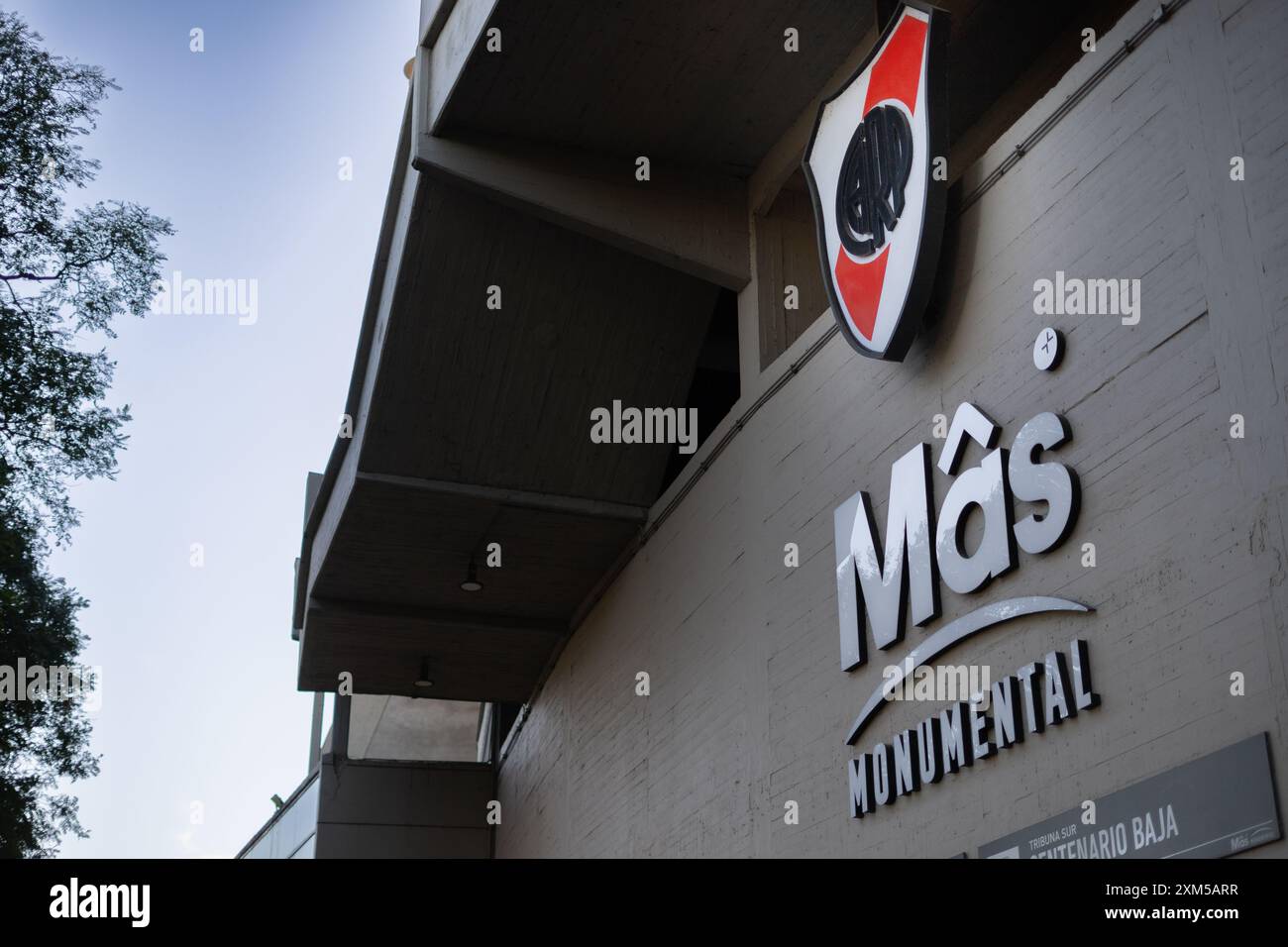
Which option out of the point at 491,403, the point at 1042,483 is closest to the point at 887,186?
the point at 1042,483

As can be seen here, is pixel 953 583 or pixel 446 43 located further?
pixel 446 43

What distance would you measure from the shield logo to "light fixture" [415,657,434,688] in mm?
9708

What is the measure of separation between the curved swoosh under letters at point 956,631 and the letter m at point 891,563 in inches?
6.1

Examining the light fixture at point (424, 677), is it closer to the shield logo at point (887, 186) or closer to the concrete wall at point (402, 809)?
the concrete wall at point (402, 809)

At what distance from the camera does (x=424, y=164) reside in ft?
34.2

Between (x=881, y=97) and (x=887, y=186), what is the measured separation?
592 millimetres

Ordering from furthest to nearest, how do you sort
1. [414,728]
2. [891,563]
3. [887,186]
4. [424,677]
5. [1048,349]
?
1. [414,728]
2. [424,677]
3. [887,186]
4. [891,563]
5. [1048,349]

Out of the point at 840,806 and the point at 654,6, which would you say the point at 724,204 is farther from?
the point at 840,806

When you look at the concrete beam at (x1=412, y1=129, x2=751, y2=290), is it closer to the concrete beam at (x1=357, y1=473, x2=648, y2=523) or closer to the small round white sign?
the concrete beam at (x1=357, y1=473, x2=648, y2=523)

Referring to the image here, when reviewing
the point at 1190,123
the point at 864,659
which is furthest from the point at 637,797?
the point at 1190,123

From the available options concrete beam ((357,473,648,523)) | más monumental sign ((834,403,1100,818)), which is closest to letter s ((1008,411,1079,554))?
más monumental sign ((834,403,1100,818))

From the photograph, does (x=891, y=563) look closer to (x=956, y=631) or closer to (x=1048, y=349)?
(x=956, y=631)

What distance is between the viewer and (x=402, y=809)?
17531mm
